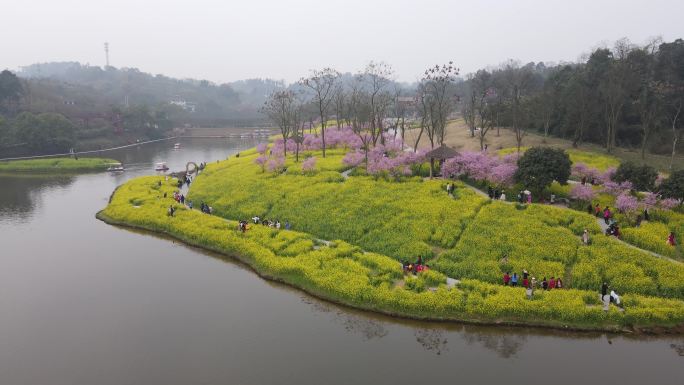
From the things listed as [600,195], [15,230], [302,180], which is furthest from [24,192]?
[600,195]

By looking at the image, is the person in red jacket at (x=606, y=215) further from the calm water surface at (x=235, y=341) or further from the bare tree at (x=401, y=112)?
the bare tree at (x=401, y=112)

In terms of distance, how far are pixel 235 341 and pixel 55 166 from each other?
7046 cm

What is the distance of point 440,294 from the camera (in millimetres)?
26859

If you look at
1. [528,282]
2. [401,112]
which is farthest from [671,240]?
[401,112]

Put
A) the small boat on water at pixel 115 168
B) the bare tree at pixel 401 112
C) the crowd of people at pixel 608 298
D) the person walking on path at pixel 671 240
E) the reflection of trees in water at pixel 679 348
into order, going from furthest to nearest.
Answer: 1. the small boat on water at pixel 115 168
2. the bare tree at pixel 401 112
3. the person walking on path at pixel 671 240
4. the crowd of people at pixel 608 298
5. the reflection of trees in water at pixel 679 348

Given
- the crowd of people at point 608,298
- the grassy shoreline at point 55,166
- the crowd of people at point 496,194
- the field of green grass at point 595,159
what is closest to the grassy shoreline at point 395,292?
the crowd of people at point 608,298

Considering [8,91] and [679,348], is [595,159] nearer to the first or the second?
[679,348]

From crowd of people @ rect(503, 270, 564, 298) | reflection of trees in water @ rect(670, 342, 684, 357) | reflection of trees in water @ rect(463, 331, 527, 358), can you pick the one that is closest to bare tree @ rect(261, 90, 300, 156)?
crowd of people @ rect(503, 270, 564, 298)

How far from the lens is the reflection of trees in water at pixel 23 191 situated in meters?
52.0

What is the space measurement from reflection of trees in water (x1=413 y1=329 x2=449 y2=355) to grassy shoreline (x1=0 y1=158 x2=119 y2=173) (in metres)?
71.2

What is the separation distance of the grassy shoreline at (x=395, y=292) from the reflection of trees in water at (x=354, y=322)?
2.25ft

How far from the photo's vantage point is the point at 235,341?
2364 centimetres

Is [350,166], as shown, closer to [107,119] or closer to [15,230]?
[15,230]

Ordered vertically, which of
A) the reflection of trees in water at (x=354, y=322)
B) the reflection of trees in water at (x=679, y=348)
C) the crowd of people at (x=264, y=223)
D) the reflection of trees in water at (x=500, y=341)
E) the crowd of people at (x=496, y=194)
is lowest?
the reflection of trees in water at (x=679, y=348)
